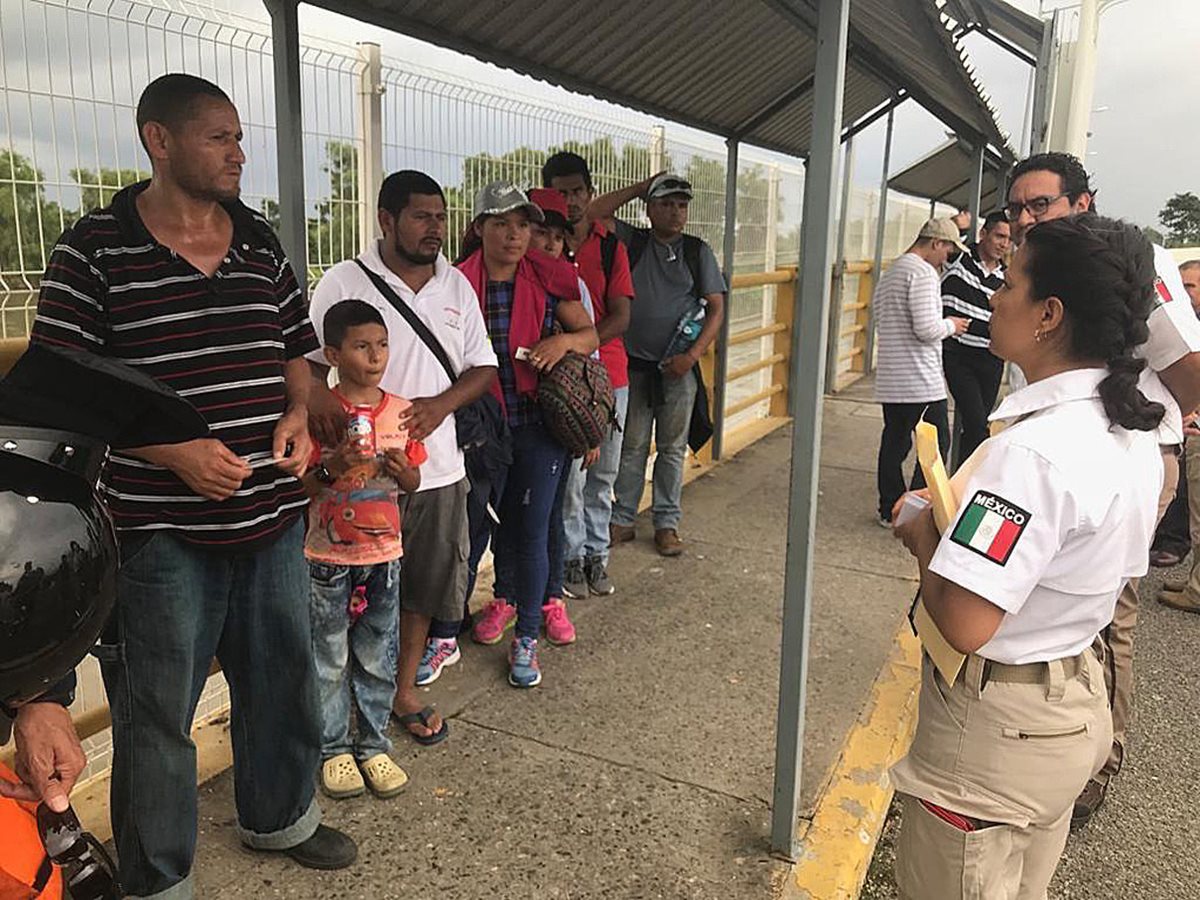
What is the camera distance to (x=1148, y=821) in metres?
3.03

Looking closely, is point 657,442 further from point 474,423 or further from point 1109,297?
point 1109,297

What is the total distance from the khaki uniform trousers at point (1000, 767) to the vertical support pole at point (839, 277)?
718 cm

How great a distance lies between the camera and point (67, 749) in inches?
53.9

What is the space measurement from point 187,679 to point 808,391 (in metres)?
1.66

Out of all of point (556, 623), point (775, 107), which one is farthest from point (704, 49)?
point (556, 623)

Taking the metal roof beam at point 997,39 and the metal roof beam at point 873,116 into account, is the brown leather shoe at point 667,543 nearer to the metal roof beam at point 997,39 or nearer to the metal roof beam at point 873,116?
the metal roof beam at point 873,116

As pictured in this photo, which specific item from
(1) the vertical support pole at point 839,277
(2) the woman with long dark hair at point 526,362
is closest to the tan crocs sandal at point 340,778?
(2) the woman with long dark hair at point 526,362

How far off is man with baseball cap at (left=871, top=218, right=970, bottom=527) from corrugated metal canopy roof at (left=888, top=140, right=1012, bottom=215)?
607cm

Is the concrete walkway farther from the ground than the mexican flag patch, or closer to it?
closer to it

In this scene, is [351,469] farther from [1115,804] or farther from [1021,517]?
[1115,804]

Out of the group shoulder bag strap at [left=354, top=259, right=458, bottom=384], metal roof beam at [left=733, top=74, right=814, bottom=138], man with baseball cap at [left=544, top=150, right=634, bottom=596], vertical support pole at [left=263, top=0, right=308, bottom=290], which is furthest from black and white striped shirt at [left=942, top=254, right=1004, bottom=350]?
vertical support pole at [left=263, top=0, right=308, bottom=290]

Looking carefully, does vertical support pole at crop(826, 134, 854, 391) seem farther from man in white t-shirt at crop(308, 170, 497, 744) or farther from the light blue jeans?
man in white t-shirt at crop(308, 170, 497, 744)

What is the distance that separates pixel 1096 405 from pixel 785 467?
5.29 meters

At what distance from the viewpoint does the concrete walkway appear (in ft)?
8.27
